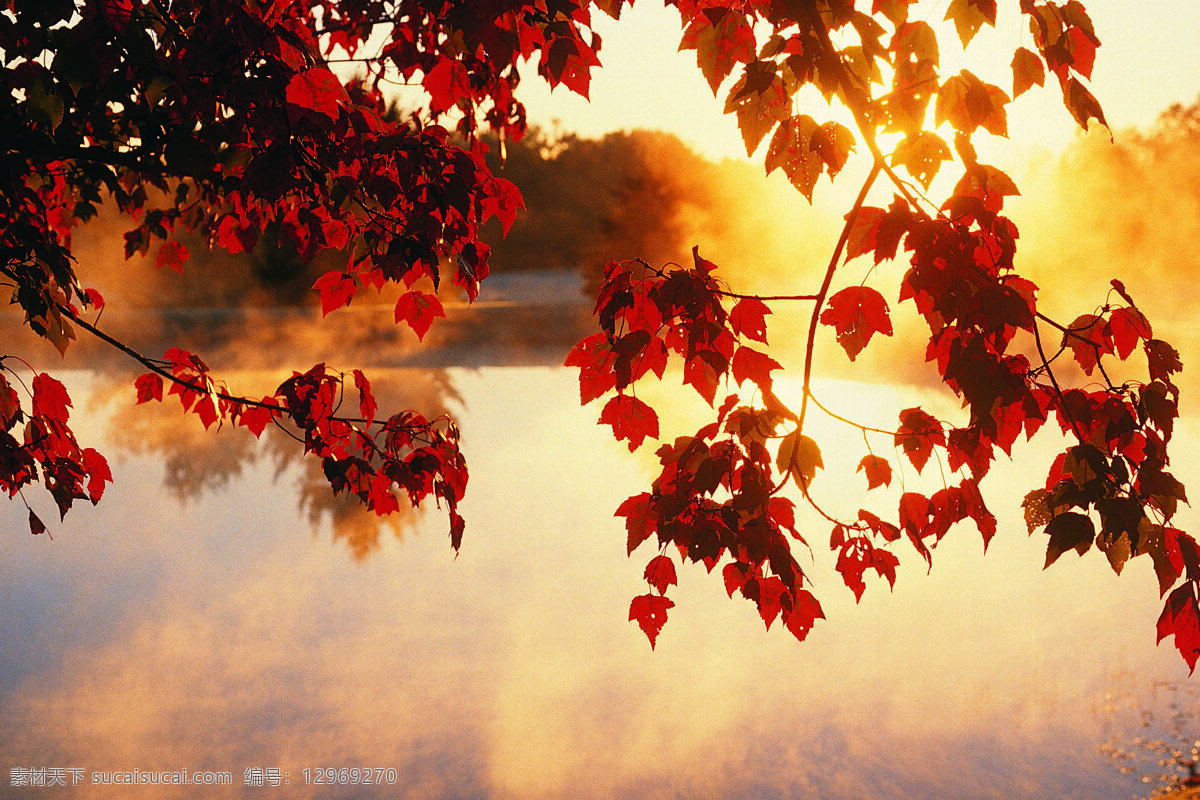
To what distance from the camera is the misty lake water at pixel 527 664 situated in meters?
3.36

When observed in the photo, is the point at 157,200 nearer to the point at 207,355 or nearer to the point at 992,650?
the point at 207,355

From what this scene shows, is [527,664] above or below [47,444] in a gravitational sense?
below

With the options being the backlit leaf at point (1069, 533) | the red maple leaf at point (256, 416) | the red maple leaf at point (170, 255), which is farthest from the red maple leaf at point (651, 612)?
the red maple leaf at point (170, 255)

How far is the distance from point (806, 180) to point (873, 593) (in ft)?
13.0

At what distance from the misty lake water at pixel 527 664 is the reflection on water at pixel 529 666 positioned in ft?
0.05

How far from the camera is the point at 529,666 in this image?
13.6 ft

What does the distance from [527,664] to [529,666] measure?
0.02 meters

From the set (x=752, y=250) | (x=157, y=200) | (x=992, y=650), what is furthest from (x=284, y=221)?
(x=157, y=200)

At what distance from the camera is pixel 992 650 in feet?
14.2

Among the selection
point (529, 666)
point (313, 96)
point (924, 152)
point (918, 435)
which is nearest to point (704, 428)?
point (918, 435)

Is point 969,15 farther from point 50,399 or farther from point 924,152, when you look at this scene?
point 50,399

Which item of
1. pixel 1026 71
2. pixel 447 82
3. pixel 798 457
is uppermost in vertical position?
pixel 447 82

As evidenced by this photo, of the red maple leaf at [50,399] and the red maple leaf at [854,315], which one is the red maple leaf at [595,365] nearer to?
the red maple leaf at [854,315]

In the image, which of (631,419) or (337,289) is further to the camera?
(337,289)
